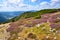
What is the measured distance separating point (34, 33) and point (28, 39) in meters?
2.77

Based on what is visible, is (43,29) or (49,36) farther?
(43,29)

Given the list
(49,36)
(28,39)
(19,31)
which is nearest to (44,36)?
(49,36)

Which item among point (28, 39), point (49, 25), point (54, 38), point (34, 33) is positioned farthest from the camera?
point (49, 25)

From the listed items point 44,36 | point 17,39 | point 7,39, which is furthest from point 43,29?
point 7,39

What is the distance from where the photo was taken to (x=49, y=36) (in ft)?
100

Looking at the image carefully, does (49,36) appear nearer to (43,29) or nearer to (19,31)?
(43,29)

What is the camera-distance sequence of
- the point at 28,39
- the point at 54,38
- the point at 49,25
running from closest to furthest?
the point at 54,38 < the point at 28,39 < the point at 49,25

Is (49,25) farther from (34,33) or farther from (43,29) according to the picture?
(34,33)

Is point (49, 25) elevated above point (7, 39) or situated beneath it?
elevated above

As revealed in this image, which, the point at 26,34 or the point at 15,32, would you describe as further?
the point at 15,32

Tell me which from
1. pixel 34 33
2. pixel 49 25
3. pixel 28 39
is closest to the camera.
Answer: pixel 28 39

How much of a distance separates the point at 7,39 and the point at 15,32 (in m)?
3.11

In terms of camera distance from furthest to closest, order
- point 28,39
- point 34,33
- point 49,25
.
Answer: point 49,25
point 34,33
point 28,39

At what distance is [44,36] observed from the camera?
101 feet
